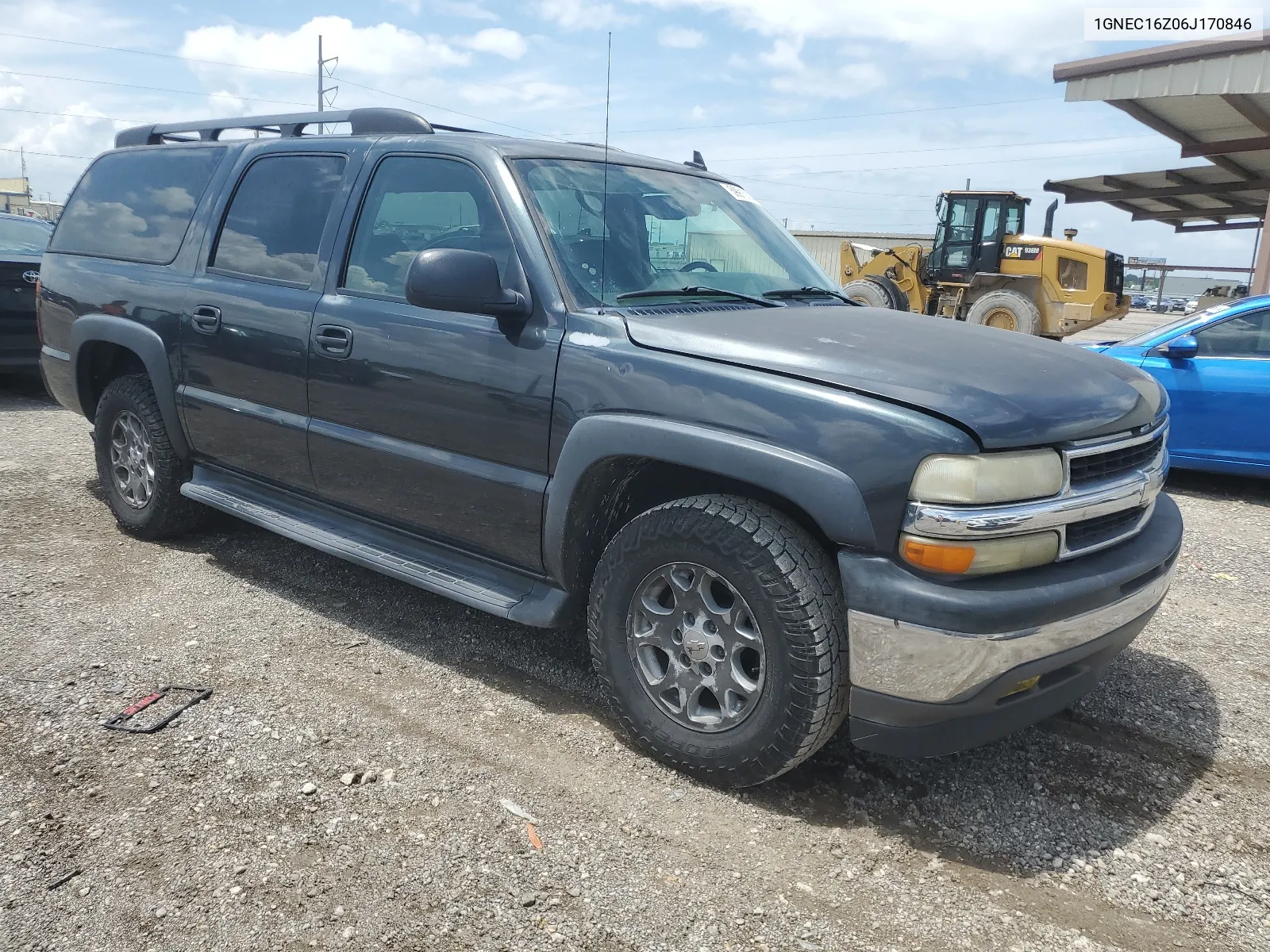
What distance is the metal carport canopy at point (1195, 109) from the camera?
41.6 ft

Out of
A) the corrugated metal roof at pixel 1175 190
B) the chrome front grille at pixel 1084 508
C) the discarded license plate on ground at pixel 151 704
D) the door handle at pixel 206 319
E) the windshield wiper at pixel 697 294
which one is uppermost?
the corrugated metal roof at pixel 1175 190

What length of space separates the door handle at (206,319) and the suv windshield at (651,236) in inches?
66.0

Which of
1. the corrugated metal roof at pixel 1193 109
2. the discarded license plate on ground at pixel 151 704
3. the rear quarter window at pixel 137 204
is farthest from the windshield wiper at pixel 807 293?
the corrugated metal roof at pixel 1193 109

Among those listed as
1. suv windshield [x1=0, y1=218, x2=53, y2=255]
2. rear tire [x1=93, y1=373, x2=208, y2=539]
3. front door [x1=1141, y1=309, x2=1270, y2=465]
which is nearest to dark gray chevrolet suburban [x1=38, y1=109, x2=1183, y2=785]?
rear tire [x1=93, y1=373, x2=208, y2=539]

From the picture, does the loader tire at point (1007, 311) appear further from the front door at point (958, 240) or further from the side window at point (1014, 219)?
the side window at point (1014, 219)

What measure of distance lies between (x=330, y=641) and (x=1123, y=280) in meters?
18.0

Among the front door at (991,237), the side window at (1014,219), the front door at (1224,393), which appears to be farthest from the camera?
the side window at (1014,219)

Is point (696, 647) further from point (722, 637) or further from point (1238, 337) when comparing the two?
point (1238, 337)

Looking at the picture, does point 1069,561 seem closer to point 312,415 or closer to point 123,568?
point 312,415

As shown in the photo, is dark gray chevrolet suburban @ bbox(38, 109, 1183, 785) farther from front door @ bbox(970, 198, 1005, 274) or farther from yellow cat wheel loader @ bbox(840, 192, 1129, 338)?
front door @ bbox(970, 198, 1005, 274)

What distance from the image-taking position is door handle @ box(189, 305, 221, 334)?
4.21m

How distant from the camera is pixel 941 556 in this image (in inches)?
95.6

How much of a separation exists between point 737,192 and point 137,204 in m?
3.02

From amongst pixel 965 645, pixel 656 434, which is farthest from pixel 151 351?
pixel 965 645
